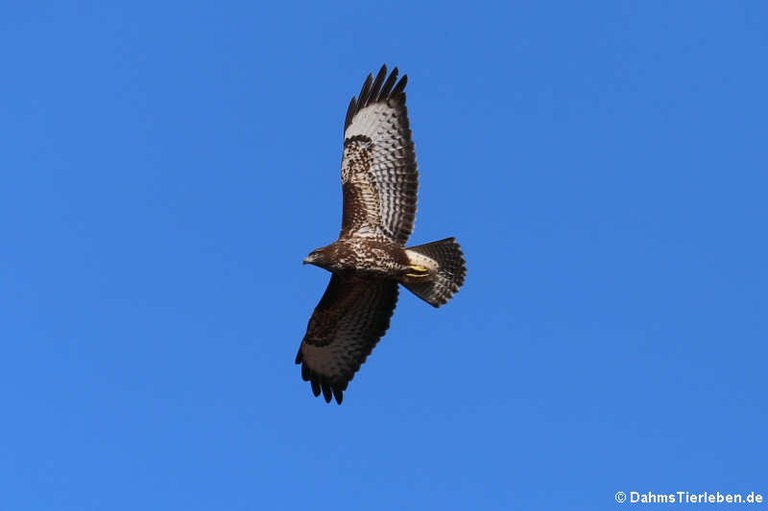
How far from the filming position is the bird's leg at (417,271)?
14203 mm

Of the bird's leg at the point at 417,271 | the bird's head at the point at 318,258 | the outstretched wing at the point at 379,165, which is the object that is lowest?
→ the bird's head at the point at 318,258

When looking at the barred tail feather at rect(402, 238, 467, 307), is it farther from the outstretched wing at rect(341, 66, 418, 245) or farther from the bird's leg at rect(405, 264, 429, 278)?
the outstretched wing at rect(341, 66, 418, 245)

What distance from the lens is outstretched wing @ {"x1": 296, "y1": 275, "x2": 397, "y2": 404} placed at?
48.2 feet

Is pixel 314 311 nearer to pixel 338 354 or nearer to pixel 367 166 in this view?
pixel 338 354

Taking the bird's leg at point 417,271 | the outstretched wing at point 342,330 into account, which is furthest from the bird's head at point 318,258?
the bird's leg at point 417,271

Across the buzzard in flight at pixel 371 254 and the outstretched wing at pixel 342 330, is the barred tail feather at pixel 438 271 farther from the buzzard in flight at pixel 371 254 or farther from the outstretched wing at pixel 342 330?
the outstretched wing at pixel 342 330

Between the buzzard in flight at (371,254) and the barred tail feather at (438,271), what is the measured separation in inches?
0.5

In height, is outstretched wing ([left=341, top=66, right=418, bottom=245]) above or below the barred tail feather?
above

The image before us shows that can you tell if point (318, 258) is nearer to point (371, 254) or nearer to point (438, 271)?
point (371, 254)

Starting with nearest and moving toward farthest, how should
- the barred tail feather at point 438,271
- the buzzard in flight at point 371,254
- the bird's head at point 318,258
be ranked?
the bird's head at point 318,258 < the buzzard in flight at point 371,254 < the barred tail feather at point 438,271

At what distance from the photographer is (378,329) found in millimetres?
15117

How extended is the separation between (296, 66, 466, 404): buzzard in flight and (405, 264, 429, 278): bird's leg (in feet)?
0.04

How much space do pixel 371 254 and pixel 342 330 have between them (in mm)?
1573

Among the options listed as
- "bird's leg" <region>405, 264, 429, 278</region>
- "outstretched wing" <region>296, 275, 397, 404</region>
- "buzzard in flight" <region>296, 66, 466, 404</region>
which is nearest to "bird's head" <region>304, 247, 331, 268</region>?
"buzzard in flight" <region>296, 66, 466, 404</region>
